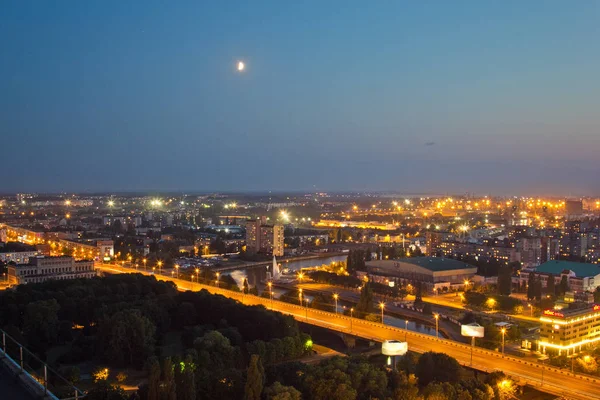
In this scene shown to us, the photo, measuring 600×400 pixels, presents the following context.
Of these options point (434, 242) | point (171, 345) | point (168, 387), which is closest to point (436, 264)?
point (434, 242)

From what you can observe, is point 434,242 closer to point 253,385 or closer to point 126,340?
point 126,340

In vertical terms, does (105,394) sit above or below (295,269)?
above

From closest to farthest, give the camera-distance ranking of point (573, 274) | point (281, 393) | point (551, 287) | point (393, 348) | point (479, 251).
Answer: point (281, 393), point (393, 348), point (551, 287), point (573, 274), point (479, 251)

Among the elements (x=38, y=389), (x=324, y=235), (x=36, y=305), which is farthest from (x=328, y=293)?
(x=324, y=235)

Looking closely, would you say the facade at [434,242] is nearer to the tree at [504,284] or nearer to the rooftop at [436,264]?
the rooftop at [436,264]

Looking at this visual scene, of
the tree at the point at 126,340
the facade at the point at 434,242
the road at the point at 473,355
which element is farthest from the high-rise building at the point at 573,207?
the tree at the point at 126,340

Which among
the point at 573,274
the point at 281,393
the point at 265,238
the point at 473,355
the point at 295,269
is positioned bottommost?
the point at 295,269

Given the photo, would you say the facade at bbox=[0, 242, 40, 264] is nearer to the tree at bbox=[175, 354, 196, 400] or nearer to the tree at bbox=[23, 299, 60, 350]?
the tree at bbox=[23, 299, 60, 350]

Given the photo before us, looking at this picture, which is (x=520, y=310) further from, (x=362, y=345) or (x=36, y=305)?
(x=36, y=305)
